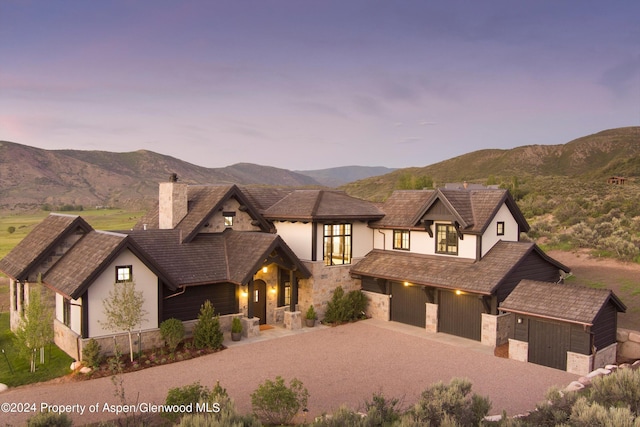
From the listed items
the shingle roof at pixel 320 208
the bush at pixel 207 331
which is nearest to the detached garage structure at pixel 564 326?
the shingle roof at pixel 320 208

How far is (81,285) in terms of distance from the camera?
605 inches

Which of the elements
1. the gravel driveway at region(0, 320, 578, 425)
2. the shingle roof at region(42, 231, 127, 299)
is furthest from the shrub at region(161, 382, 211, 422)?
the shingle roof at region(42, 231, 127, 299)

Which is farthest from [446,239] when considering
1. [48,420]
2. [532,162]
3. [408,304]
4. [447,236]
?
[532,162]

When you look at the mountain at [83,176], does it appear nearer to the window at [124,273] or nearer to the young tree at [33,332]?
the window at [124,273]

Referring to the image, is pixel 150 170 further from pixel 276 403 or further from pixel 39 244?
pixel 276 403

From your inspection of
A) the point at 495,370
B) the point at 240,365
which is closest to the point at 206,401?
the point at 240,365

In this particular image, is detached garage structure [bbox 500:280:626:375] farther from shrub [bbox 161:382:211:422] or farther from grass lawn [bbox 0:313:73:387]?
grass lawn [bbox 0:313:73:387]

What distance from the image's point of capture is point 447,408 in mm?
9383

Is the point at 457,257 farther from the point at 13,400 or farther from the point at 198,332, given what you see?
the point at 13,400

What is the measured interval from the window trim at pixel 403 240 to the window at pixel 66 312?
14494 millimetres

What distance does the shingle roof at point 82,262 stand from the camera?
15.7 metres

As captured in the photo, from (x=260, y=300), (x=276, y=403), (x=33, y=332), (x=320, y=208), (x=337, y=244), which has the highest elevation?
(x=320, y=208)

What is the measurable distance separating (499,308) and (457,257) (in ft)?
13.0

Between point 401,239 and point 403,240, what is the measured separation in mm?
132
